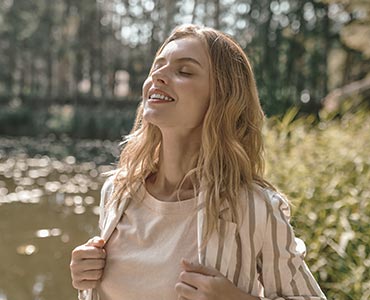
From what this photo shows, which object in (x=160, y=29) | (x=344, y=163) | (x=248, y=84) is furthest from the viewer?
(x=160, y=29)

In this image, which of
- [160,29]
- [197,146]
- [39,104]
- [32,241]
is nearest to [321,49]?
[160,29]

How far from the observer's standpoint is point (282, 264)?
1317 mm

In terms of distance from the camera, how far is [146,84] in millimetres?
1498

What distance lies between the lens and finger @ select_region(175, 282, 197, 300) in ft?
4.15

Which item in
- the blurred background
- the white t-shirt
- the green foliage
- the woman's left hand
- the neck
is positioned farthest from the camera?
the blurred background

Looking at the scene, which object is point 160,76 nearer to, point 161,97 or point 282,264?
point 161,97

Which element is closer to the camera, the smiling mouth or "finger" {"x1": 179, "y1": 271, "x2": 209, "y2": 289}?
"finger" {"x1": 179, "y1": 271, "x2": 209, "y2": 289}

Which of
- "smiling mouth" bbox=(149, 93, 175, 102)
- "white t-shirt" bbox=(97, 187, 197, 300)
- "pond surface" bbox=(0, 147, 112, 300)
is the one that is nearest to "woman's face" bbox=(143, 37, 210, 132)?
"smiling mouth" bbox=(149, 93, 175, 102)

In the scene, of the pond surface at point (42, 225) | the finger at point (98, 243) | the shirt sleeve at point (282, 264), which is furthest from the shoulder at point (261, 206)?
the pond surface at point (42, 225)

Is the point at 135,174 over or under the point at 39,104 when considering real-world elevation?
over

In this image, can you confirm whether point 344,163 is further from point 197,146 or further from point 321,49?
point 321,49

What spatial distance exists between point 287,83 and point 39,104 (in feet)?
35.7

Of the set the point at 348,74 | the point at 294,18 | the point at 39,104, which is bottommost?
the point at 39,104

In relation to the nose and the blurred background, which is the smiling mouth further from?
the blurred background
